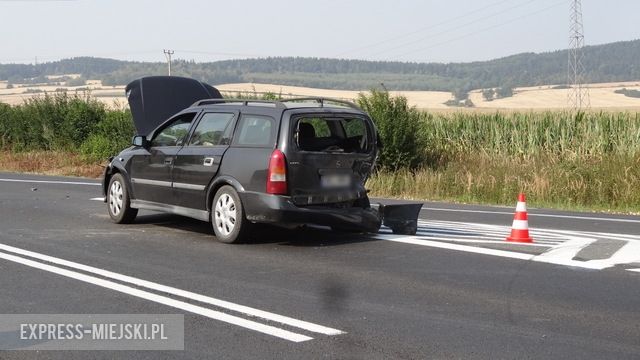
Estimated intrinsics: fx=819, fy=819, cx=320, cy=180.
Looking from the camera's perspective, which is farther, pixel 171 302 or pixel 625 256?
pixel 625 256

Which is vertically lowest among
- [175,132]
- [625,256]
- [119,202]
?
[625,256]

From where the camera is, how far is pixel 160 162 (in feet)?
36.0

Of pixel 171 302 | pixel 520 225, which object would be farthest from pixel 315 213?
pixel 171 302

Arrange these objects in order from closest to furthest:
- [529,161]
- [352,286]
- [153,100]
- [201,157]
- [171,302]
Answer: [171,302] → [352,286] → [201,157] → [153,100] → [529,161]

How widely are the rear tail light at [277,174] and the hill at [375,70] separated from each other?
269 ft

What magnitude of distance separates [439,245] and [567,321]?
3.52m

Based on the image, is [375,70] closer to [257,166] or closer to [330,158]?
[330,158]

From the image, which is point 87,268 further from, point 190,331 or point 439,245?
point 439,245

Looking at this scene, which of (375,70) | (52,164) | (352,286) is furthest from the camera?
(375,70)

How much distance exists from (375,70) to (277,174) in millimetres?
128100

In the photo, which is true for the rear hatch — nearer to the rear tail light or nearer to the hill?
the rear tail light

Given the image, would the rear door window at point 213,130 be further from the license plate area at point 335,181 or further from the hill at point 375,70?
the hill at point 375,70

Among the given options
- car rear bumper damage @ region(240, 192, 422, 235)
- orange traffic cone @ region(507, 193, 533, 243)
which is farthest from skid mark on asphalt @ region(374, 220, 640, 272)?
car rear bumper damage @ region(240, 192, 422, 235)

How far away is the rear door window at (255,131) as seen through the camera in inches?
381
